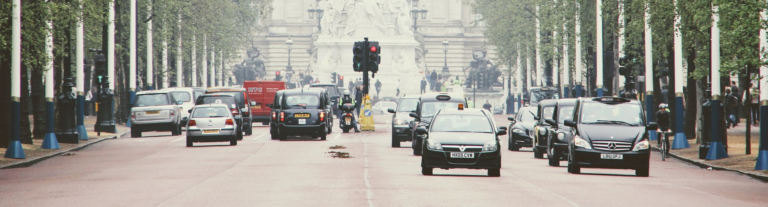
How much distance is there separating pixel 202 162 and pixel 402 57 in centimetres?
7439

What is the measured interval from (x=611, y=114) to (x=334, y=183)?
675 centimetres

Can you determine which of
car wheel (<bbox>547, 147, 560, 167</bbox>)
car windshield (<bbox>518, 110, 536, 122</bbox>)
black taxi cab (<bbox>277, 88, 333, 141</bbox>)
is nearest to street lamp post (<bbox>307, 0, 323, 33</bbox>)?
black taxi cab (<bbox>277, 88, 333, 141</bbox>)

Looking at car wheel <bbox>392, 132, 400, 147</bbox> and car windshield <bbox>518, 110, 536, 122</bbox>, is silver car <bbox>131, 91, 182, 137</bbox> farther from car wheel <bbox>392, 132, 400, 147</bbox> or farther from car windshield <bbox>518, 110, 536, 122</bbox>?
car windshield <bbox>518, 110, 536, 122</bbox>

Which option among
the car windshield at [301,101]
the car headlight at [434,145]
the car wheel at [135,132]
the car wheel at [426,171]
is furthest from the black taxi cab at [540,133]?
the car wheel at [135,132]

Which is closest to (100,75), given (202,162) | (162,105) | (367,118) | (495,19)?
(162,105)

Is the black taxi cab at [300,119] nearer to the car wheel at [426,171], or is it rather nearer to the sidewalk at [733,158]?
the sidewalk at [733,158]

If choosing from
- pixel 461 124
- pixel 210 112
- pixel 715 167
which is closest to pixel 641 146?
pixel 461 124

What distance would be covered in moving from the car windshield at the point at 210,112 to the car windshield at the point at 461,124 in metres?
12.4

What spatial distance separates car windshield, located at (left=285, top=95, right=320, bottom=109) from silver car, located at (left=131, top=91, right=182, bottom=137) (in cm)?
592

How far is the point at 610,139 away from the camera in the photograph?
2325cm

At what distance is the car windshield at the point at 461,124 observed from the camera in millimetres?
23344

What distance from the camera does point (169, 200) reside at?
1712 centimetres

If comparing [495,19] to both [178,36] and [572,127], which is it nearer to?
[178,36]

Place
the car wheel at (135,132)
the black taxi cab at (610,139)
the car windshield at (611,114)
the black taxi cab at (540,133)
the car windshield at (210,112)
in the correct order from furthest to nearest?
the car wheel at (135,132) → the car windshield at (210,112) → the black taxi cab at (540,133) → the car windshield at (611,114) → the black taxi cab at (610,139)
